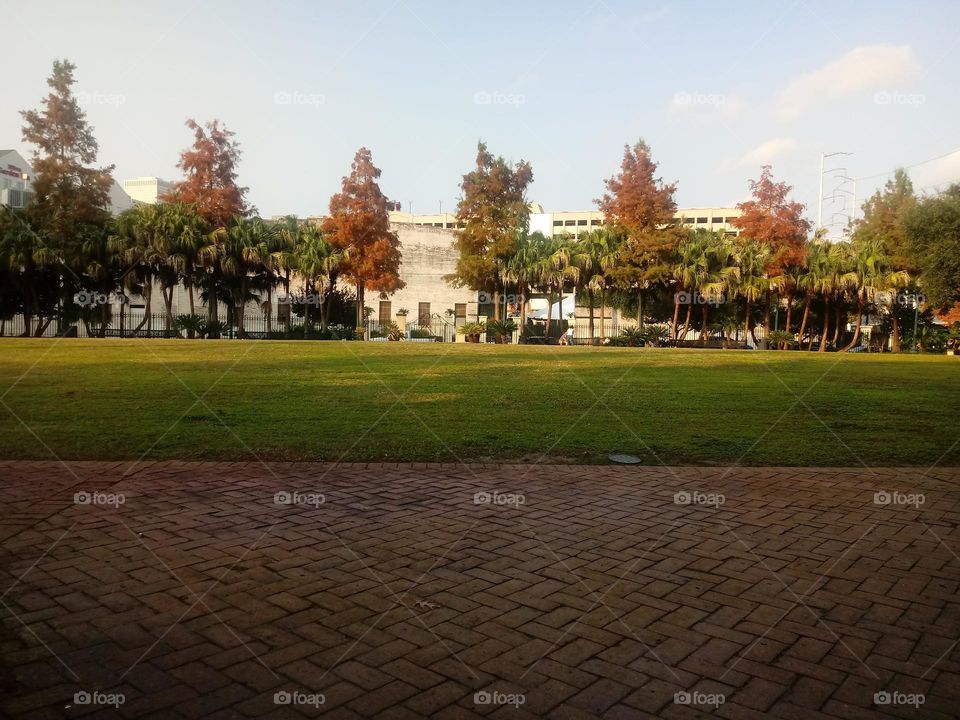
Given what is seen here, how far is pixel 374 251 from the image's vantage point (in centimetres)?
3947

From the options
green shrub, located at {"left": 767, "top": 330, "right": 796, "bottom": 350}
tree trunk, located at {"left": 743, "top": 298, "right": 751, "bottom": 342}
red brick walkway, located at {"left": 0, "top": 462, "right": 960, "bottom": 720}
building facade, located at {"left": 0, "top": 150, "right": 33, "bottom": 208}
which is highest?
building facade, located at {"left": 0, "top": 150, "right": 33, "bottom": 208}

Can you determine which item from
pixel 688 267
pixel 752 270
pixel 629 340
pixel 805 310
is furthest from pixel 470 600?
pixel 805 310

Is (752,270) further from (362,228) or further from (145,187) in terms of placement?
(145,187)

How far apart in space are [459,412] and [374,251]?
2916 centimetres

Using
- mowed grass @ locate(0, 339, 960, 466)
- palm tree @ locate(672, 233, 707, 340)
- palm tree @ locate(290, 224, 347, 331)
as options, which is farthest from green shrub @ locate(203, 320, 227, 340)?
palm tree @ locate(672, 233, 707, 340)

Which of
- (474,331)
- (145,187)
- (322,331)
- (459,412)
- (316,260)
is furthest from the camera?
(145,187)

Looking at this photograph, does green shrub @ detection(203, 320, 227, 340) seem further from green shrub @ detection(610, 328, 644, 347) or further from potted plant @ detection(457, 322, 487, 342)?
green shrub @ detection(610, 328, 644, 347)

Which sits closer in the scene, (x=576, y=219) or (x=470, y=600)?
(x=470, y=600)

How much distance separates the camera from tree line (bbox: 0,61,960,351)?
3675 cm

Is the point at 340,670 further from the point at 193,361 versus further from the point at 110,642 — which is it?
the point at 193,361

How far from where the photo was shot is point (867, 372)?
880 inches

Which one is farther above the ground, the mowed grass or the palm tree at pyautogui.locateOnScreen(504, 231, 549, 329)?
the palm tree at pyautogui.locateOnScreen(504, 231, 549, 329)

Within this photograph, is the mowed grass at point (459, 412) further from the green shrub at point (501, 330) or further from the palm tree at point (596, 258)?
the palm tree at point (596, 258)

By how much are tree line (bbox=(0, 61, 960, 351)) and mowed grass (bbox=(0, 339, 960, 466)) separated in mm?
17921
